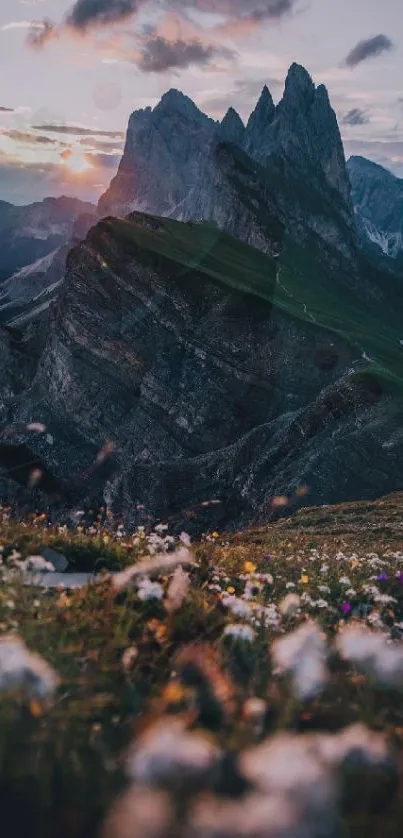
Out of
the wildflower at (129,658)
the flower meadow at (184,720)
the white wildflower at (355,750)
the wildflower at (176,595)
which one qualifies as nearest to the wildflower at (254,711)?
the flower meadow at (184,720)

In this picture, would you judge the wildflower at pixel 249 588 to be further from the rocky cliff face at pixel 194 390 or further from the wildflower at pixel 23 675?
the rocky cliff face at pixel 194 390

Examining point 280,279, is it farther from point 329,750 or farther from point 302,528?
point 329,750

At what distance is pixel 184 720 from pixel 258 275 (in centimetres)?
9966

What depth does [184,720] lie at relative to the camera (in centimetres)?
430

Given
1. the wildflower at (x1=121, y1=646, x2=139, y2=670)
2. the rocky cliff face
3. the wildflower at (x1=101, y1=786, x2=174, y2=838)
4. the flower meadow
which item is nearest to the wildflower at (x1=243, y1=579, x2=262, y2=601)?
the flower meadow

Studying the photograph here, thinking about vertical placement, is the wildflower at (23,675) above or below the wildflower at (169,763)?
below

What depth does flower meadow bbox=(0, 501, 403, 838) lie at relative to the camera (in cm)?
255

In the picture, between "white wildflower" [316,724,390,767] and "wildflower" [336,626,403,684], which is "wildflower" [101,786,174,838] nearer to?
"white wildflower" [316,724,390,767]

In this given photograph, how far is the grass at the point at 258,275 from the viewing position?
232 feet

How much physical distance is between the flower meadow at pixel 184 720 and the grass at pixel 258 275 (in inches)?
1610

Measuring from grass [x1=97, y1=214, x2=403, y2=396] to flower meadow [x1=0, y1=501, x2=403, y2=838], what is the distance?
40.9 m

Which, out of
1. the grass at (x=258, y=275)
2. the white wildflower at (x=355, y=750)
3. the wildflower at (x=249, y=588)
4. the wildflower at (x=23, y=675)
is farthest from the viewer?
the grass at (x=258, y=275)

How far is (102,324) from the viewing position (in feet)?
272

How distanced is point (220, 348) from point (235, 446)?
2037 cm
